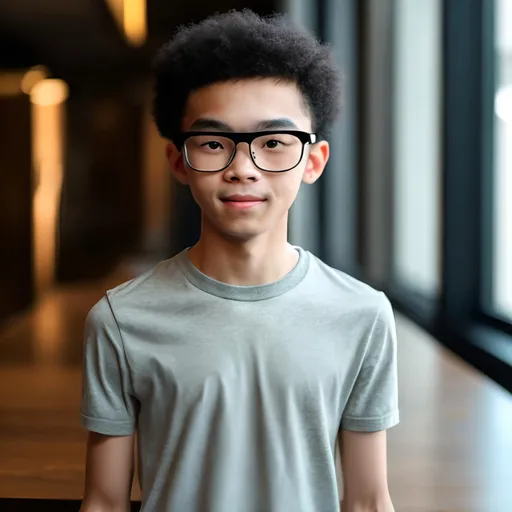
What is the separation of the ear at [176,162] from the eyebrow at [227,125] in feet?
0.15

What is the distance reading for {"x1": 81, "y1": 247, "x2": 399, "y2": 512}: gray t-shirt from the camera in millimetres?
743

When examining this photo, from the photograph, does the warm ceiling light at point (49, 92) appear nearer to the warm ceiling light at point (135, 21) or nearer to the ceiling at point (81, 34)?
the ceiling at point (81, 34)

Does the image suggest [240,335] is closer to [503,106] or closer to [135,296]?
[135,296]

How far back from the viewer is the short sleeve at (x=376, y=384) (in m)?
0.77

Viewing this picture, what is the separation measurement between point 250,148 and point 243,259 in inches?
4.3

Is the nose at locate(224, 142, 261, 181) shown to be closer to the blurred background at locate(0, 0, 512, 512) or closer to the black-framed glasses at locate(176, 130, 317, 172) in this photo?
the black-framed glasses at locate(176, 130, 317, 172)

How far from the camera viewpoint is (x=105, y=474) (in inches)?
30.6

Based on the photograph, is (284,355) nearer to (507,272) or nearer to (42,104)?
(507,272)

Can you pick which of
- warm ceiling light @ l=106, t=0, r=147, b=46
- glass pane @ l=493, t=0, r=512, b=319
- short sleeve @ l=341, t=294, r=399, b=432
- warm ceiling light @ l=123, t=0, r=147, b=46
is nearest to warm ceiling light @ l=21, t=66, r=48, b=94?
warm ceiling light @ l=106, t=0, r=147, b=46

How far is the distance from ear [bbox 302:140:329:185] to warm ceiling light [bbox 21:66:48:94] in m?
2.89

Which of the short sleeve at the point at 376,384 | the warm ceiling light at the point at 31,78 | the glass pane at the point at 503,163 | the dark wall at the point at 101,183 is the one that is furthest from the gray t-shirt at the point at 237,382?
the dark wall at the point at 101,183

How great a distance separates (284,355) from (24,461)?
613mm

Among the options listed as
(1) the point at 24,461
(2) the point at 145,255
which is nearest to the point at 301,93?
(1) the point at 24,461

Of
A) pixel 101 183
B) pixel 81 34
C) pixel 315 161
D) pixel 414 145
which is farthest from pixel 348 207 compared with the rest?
pixel 315 161
